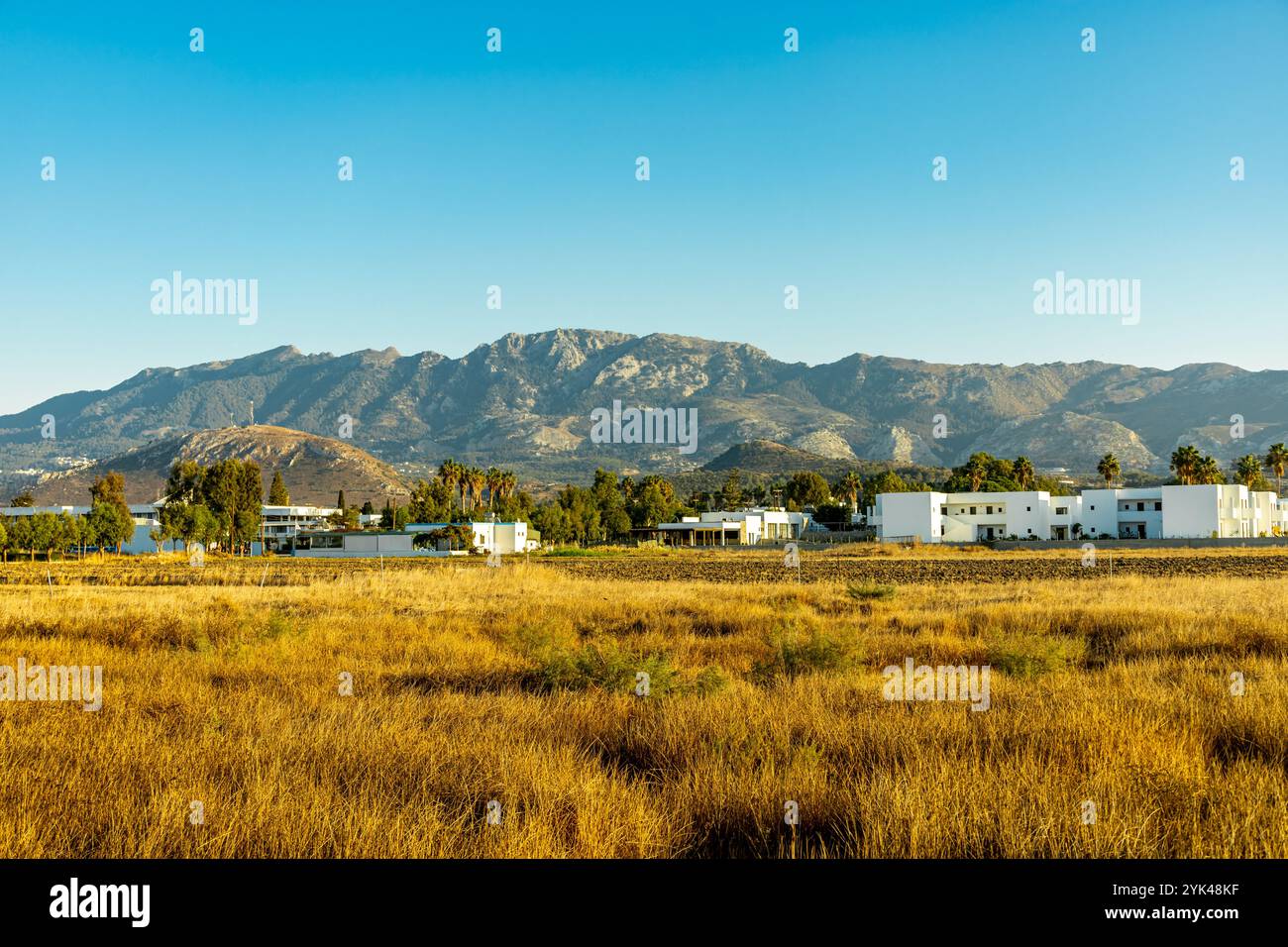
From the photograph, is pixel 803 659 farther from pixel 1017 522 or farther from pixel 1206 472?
pixel 1206 472

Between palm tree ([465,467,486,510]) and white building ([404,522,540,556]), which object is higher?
palm tree ([465,467,486,510])

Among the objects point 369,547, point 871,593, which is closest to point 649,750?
point 871,593

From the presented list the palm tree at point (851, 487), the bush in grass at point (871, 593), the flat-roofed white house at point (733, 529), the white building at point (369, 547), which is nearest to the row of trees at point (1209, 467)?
the palm tree at point (851, 487)

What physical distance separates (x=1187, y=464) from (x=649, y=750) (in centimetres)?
11290

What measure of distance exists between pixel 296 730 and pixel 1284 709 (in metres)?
8.80

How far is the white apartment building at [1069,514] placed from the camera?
8875 centimetres

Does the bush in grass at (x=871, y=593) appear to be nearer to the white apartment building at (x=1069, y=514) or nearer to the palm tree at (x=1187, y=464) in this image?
the white apartment building at (x=1069, y=514)

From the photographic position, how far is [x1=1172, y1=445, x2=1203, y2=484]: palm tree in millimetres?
102312

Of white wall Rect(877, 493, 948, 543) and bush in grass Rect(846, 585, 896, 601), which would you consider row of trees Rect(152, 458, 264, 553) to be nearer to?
white wall Rect(877, 493, 948, 543)

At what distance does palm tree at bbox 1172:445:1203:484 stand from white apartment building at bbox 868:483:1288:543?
25.0 feet

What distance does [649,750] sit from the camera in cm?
759

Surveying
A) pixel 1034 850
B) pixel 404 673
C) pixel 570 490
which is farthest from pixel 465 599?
pixel 570 490

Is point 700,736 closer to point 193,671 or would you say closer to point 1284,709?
point 1284,709

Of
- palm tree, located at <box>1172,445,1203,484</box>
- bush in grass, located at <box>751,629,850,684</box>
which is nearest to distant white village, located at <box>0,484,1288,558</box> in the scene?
palm tree, located at <box>1172,445,1203,484</box>
